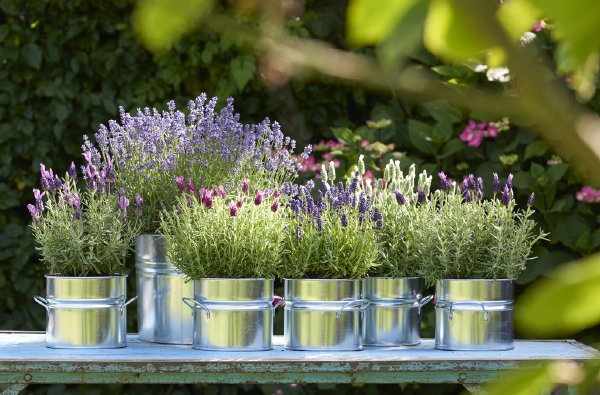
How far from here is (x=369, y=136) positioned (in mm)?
3701

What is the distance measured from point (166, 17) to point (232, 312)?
2.07 m

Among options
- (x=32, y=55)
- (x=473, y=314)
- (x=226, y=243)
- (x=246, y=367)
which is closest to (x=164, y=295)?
(x=226, y=243)

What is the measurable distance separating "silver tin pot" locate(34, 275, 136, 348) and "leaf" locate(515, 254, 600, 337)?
2.19 m

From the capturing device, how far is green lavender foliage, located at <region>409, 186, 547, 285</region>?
7.88 ft

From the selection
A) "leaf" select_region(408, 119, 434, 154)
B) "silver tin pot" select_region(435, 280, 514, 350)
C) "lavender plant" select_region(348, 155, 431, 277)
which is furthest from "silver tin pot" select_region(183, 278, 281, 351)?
"leaf" select_region(408, 119, 434, 154)

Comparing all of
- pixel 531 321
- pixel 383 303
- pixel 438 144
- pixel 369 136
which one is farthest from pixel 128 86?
pixel 531 321

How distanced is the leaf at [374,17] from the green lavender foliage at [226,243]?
201cm

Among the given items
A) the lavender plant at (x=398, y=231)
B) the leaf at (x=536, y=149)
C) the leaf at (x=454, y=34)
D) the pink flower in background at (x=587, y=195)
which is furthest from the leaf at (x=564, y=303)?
the leaf at (x=536, y=149)

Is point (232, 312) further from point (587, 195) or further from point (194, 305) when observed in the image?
point (587, 195)

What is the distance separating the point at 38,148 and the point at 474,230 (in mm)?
2123

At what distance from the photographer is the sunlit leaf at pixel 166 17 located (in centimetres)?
23

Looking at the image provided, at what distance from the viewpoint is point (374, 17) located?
28cm

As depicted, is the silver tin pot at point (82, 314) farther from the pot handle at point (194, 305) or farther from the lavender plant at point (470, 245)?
the lavender plant at point (470, 245)

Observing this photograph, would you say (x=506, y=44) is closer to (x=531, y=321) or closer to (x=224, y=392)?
(x=531, y=321)
